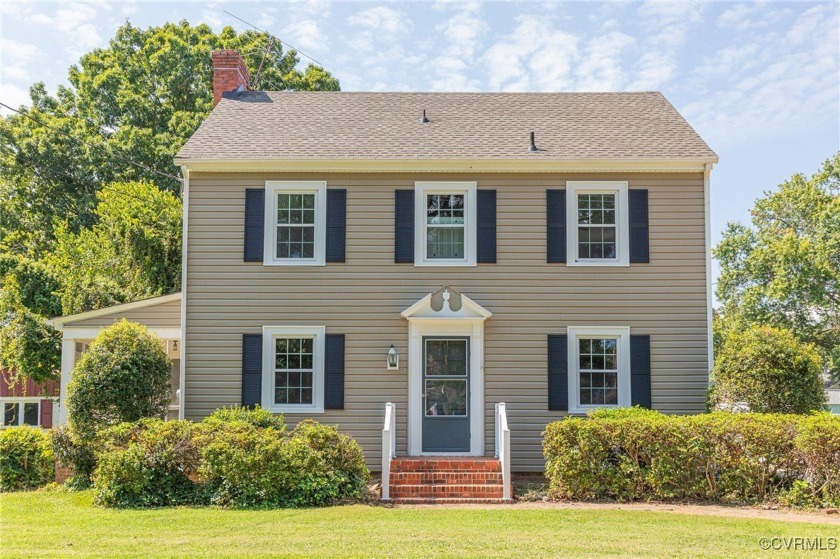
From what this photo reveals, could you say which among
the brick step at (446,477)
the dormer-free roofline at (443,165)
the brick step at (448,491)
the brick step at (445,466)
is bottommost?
the brick step at (448,491)

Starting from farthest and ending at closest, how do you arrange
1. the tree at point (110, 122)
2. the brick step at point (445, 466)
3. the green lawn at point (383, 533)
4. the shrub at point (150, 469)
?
the tree at point (110, 122) → the brick step at point (445, 466) → the shrub at point (150, 469) → the green lawn at point (383, 533)

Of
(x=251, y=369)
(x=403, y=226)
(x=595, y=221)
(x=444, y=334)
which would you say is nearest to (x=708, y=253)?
(x=595, y=221)

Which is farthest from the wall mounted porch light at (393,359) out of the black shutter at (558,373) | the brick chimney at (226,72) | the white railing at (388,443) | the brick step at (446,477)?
the brick chimney at (226,72)

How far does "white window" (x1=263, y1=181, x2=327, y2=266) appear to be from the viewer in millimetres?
13398

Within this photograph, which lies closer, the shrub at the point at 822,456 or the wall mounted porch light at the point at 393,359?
the shrub at the point at 822,456

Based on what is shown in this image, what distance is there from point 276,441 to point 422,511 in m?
2.31

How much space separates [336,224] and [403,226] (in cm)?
119

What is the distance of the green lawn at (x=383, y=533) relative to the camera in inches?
303

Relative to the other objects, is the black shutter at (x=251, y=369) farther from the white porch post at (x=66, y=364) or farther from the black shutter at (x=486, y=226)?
the black shutter at (x=486, y=226)

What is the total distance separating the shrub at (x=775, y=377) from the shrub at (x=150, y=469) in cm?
855

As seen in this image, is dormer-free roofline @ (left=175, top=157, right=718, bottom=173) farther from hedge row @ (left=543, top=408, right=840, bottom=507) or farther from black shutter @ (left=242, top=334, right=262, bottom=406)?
hedge row @ (left=543, top=408, right=840, bottom=507)

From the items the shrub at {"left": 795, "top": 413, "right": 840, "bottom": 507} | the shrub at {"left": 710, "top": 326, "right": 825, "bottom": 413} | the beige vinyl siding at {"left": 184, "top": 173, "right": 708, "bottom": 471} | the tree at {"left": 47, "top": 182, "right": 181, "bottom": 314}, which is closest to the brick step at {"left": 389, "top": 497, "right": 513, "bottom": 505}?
the beige vinyl siding at {"left": 184, "top": 173, "right": 708, "bottom": 471}

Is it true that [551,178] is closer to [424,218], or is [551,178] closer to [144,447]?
[424,218]

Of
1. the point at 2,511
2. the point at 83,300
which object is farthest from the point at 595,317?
the point at 83,300
